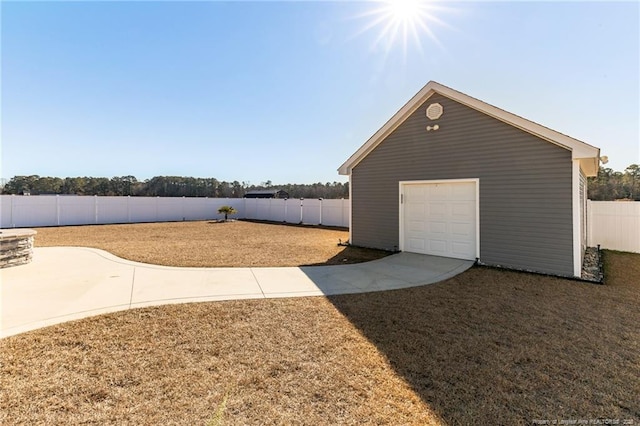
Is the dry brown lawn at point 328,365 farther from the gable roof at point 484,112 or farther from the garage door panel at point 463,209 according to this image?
the garage door panel at point 463,209

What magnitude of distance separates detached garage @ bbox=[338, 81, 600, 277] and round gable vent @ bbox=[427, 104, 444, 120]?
29mm

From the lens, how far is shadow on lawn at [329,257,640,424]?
251cm

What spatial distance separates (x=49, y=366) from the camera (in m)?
2.86

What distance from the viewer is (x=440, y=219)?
347 inches

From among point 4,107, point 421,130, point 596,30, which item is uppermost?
point 596,30

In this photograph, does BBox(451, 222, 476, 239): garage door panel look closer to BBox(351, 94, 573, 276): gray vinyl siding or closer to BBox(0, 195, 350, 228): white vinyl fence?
BBox(351, 94, 573, 276): gray vinyl siding

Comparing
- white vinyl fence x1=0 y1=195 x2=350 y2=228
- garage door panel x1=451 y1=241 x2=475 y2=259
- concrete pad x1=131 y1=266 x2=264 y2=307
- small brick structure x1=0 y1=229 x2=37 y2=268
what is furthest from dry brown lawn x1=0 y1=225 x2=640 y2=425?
white vinyl fence x1=0 y1=195 x2=350 y2=228

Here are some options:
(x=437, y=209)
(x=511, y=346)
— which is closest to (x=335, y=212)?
(x=437, y=209)

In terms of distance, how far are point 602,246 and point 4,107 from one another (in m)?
22.1

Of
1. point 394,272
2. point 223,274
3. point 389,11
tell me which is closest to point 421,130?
point 389,11

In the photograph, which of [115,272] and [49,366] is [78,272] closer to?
[115,272]

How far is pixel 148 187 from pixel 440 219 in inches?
1551

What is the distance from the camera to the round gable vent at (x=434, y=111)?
28.5ft

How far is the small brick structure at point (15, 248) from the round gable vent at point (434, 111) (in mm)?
11213
